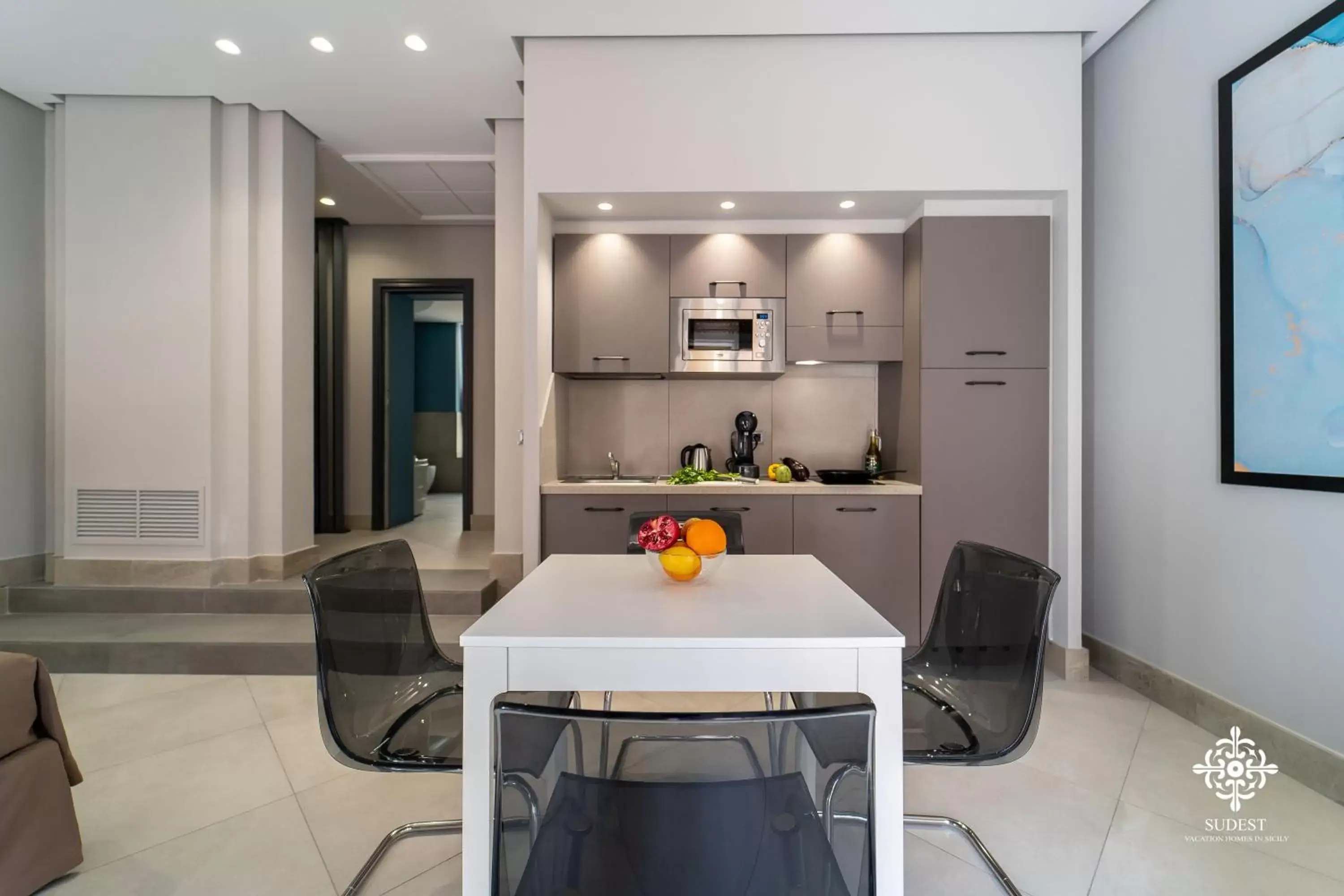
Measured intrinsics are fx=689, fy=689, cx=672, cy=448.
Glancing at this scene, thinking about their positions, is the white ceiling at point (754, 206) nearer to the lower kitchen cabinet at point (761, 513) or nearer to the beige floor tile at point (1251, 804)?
the lower kitchen cabinet at point (761, 513)

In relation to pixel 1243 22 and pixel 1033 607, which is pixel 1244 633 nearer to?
pixel 1033 607

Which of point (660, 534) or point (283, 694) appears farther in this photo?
point (283, 694)

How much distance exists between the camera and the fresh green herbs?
3768 millimetres

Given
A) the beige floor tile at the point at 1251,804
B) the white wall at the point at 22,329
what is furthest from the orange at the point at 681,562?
the white wall at the point at 22,329

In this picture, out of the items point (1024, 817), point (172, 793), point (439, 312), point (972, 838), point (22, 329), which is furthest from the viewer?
point (439, 312)

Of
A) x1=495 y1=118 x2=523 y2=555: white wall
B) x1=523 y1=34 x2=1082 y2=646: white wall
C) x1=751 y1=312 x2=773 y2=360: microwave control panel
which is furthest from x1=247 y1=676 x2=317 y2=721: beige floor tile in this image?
x1=751 y1=312 x2=773 y2=360: microwave control panel

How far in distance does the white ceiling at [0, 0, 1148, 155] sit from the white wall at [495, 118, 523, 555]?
23 cm

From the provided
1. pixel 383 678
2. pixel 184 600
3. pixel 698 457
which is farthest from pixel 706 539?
pixel 184 600

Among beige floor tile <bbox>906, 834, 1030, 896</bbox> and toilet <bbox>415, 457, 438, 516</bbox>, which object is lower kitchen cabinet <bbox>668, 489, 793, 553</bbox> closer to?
beige floor tile <bbox>906, 834, 1030, 896</bbox>

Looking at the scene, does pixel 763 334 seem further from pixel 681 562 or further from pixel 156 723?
pixel 156 723

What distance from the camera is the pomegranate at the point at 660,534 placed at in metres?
1.84

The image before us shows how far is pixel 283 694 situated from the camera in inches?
125

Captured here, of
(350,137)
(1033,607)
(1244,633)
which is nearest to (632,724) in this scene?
(1033,607)

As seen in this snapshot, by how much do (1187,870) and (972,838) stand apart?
570 mm
